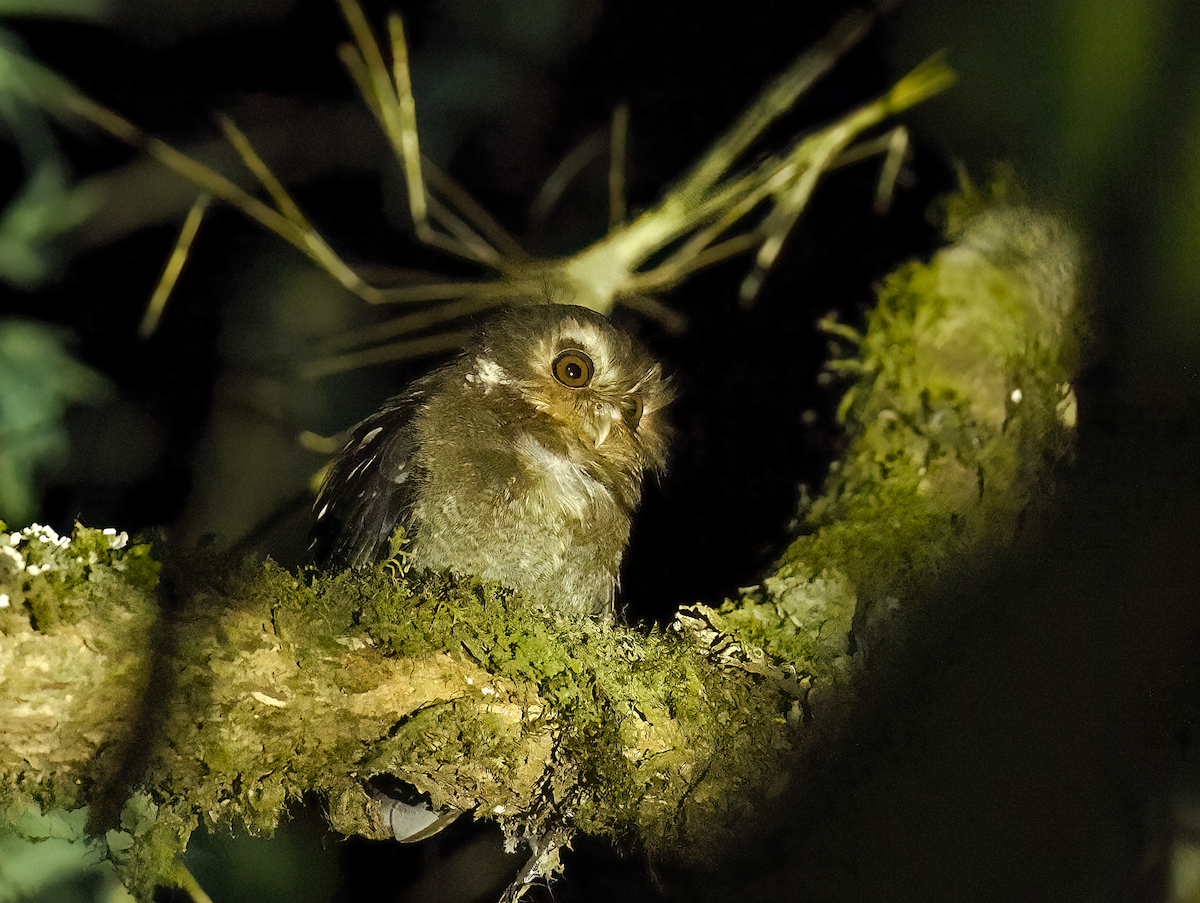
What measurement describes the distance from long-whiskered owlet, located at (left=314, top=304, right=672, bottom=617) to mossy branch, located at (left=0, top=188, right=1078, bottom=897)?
46 cm

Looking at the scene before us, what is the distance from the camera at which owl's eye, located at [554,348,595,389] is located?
2.41 m

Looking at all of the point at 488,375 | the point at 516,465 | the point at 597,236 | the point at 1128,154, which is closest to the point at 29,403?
the point at 488,375

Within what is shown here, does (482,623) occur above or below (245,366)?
below

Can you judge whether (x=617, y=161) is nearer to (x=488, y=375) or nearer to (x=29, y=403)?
(x=488, y=375)

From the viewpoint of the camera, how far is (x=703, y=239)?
308 cm

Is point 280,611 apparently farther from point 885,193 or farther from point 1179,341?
point 885,193

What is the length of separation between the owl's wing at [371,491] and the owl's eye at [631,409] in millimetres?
678

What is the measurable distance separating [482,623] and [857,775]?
2.51ft

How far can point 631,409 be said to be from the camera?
2.61 m

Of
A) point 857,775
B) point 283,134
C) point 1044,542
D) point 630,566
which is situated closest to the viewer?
point 857,775

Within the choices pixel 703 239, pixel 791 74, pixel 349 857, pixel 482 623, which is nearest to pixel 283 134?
pixel 703 239

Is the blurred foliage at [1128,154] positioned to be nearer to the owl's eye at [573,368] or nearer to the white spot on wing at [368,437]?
the owl's eye at [573,368]

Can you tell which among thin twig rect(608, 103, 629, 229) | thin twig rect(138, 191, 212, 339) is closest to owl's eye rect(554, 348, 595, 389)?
thin twig rect(608, 103, 629, 229)

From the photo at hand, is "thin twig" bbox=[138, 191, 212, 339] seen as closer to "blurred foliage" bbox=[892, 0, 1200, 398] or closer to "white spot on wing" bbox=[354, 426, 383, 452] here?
"white spot on wing" bbox=[354, 426, 383, 452]
